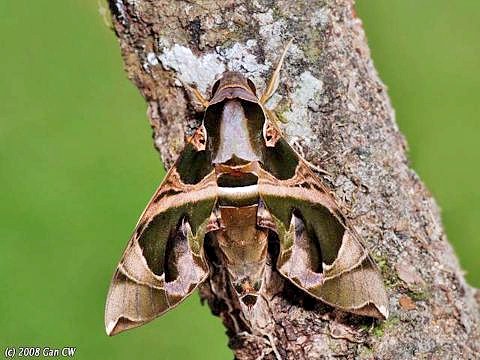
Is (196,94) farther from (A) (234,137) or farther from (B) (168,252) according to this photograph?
(B) (168,252)

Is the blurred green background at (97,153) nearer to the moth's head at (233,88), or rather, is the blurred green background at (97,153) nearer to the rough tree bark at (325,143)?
the rough tree bark at (325,143)

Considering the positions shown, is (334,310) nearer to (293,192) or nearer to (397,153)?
(293,192)

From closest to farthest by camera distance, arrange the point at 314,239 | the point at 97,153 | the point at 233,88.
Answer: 1. the point at 233,88
2. the point at 314,239
3. the point at 97,153

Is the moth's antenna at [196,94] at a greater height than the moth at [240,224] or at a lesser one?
greater

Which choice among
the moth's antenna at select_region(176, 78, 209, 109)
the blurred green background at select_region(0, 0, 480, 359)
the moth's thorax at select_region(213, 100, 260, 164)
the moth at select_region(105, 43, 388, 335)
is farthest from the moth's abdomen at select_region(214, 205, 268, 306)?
the blurred green background at select_region(0, 0, 480, 359)

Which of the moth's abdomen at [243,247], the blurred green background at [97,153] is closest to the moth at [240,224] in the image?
the moth's abdomen at [243,247]

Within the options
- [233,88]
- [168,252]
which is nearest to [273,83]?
[233,88]
